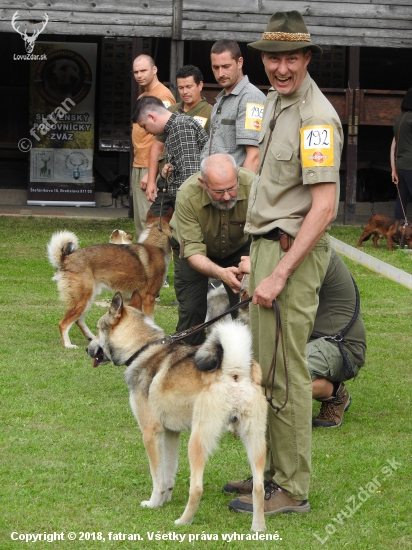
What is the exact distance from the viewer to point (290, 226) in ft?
13.9

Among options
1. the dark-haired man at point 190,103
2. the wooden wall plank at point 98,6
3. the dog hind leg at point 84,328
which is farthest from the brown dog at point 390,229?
the dog hind leg at point 84,328

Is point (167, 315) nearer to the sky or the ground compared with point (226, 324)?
nearer to the ground

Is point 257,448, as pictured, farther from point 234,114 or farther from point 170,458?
point 234,114

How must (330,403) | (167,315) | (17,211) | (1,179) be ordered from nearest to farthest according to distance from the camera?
(330,403) → (167,315) → (17,211) → (1,179)

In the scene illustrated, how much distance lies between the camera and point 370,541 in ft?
13.7

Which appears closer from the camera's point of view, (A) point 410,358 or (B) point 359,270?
(A) point 410,358

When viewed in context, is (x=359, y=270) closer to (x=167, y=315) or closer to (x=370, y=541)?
(x=167, y=315)

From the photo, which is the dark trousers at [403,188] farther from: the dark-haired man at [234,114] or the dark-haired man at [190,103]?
the dark-haired man at [234,114]

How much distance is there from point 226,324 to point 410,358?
4215 mm

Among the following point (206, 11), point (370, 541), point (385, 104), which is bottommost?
point (370, 541)

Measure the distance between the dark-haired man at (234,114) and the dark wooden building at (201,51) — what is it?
705 centimetres

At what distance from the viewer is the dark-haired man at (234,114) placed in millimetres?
7117

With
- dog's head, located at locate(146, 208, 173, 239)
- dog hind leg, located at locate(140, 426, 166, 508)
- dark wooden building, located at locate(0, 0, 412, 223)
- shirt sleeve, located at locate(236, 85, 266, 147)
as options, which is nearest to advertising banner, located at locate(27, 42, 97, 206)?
dark wooden building, located at locate(0, 0, 412, 223)

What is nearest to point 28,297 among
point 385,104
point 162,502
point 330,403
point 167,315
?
point 167,315
